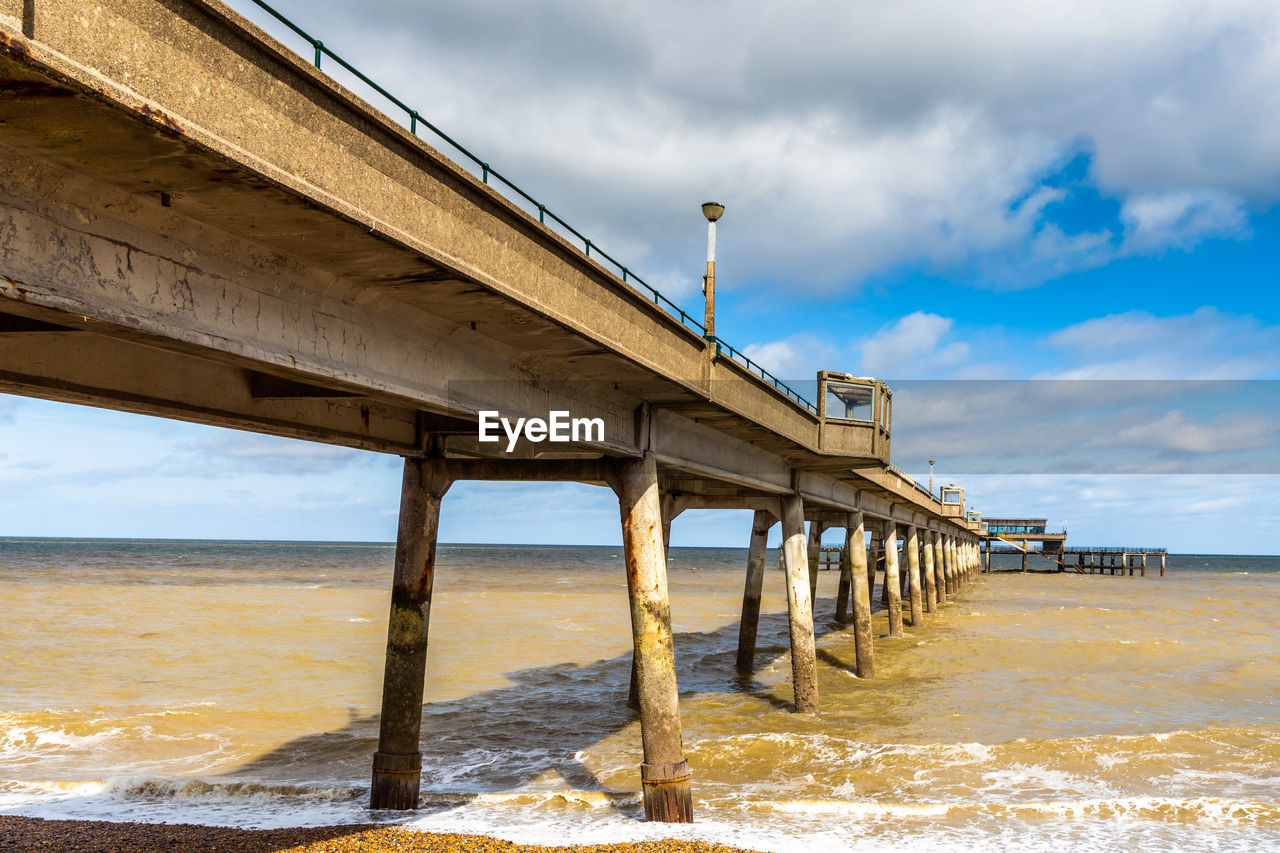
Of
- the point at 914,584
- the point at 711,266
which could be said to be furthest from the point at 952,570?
the point at 711,266

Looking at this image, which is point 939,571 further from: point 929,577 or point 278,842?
point 278,842

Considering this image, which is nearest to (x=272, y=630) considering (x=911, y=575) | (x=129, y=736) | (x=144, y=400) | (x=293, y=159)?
(x=129, y=736)

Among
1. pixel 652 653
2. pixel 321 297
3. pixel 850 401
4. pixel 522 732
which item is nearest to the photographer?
pixel 321 297

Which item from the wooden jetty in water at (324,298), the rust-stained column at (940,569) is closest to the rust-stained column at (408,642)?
the wooden jetty in water at (324,298)

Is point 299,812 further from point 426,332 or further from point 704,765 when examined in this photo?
point 426,332

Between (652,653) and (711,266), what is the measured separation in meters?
4.82

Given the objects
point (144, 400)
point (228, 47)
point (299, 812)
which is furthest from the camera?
point (299, 812)

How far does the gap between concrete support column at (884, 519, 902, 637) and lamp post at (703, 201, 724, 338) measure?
17.6 meters

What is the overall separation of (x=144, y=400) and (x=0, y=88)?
12.3ft

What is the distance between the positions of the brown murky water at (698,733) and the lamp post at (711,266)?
5511mm

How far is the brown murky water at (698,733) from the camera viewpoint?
9.82m

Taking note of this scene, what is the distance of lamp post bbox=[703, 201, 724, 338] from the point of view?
11.1 meters

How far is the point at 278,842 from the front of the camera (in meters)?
8.02

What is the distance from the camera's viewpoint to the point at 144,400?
6703 mm
